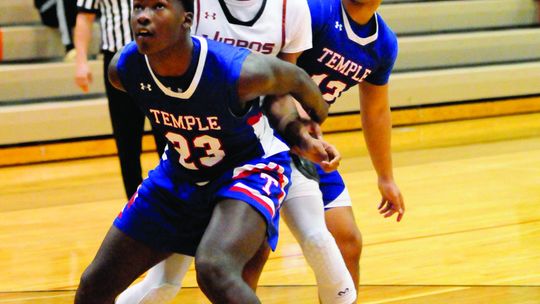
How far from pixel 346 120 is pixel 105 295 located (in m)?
5.70

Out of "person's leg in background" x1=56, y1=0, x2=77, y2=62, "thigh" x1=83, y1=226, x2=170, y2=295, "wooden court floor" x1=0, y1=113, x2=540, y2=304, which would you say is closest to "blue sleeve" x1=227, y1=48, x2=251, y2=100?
"thigh" x1=83, y1=226, x2=170, y2=295

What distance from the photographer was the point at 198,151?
277 centimetres

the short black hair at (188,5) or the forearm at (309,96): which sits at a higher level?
the short black hair at (188,5)

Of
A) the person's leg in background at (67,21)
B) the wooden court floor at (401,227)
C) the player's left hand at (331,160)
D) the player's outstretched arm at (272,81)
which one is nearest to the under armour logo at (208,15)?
the player's outstretched arm at (272,81)

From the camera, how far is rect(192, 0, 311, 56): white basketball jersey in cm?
298

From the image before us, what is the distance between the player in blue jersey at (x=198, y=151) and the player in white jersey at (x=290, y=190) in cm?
17

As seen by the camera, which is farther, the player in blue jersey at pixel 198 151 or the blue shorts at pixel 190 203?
the blue shorts at pixel 190 203

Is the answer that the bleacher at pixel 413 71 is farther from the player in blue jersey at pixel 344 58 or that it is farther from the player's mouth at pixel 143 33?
the player's mouth at pixel 143 33

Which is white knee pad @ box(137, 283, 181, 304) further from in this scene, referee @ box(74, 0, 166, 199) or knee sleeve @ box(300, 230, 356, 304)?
referee @ box(74, 0, 166, 199)

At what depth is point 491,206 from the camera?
5.54 metres

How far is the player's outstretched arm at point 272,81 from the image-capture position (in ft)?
8.67

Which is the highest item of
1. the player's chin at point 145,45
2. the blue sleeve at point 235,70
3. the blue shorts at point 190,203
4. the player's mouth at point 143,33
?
the player's mouth at point 143,33

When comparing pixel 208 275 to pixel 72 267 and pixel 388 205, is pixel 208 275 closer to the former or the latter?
pixel 388 205

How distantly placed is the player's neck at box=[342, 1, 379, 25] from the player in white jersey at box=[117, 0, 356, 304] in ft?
0.99
